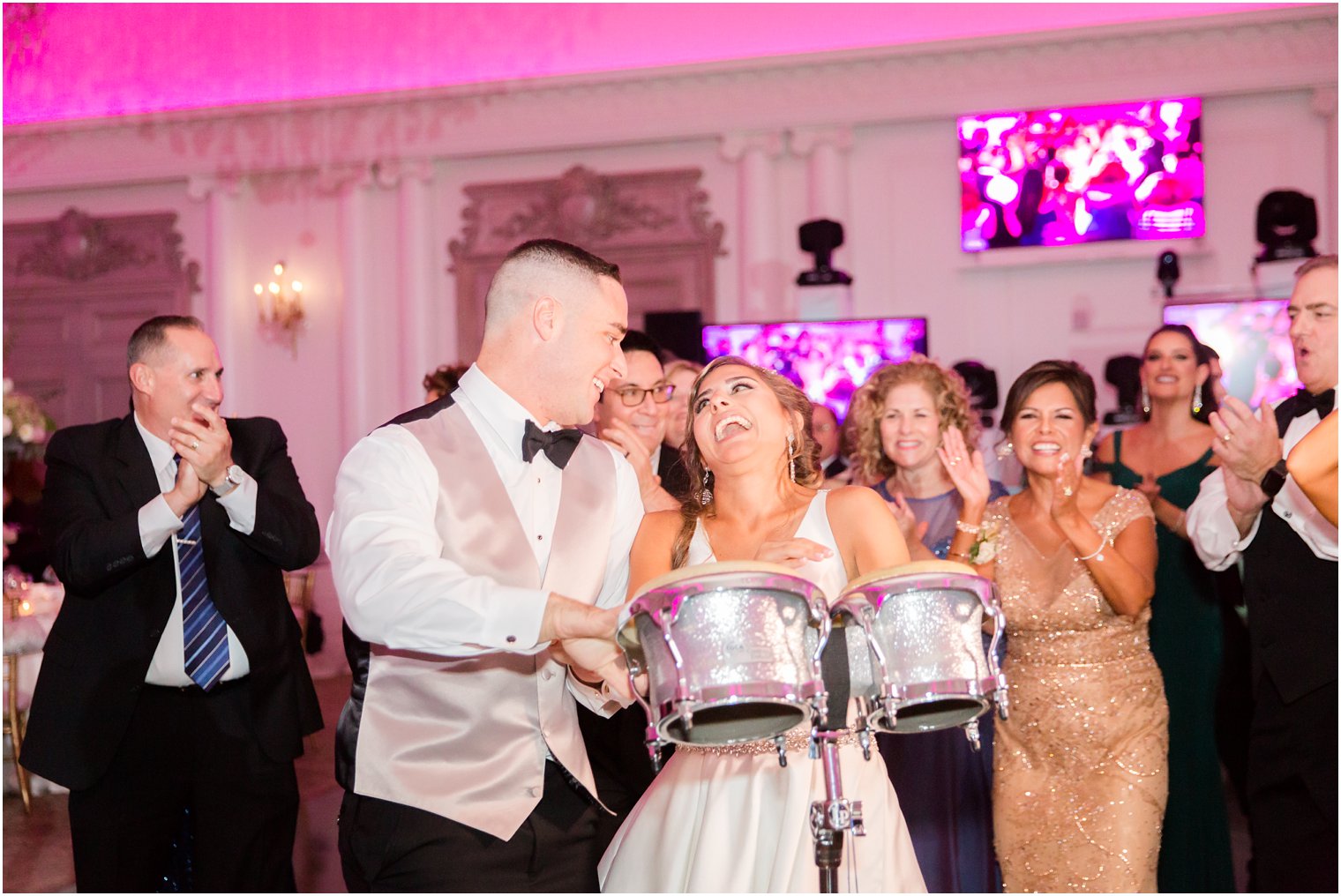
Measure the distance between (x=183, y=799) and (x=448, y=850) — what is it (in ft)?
4.43

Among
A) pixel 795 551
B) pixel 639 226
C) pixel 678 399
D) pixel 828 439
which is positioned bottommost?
pixel 795 551

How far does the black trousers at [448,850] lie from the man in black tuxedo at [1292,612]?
1934 millimetres

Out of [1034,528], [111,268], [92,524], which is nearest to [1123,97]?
[1034,528]

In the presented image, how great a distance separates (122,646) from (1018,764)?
2385mm

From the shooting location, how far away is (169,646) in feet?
10.2

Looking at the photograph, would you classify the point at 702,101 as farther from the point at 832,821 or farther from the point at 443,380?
the point at 832,821

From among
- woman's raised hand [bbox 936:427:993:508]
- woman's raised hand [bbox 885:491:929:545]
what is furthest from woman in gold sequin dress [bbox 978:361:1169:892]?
woman's raised hand [bbox 885:491:929:545]

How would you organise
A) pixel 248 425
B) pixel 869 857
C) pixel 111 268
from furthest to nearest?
1. pixel 111 268
2. pixel 248 425
3. pixel 869 857

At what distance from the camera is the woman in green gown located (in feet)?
13.2

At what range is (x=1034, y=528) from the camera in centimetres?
366

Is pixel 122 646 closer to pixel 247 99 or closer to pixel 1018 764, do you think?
pixel 1018 764

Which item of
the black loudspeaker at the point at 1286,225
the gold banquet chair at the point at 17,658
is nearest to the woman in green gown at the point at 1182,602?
the black loudspeaker at the point at 1286,225

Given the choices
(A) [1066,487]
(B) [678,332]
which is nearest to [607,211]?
(B) [678,332]

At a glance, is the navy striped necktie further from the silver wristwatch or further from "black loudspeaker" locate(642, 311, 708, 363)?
"black loudspeaker" locate(642, 311, 708, 363)
